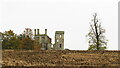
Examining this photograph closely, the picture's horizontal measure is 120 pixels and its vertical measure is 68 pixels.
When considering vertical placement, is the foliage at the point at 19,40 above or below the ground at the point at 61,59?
above

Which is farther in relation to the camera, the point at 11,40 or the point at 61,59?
the point at 11,40

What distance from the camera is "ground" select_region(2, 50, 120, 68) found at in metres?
10.3

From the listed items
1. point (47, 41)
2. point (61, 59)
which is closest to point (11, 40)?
point (47, 41)

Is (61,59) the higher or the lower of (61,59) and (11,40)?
the lower

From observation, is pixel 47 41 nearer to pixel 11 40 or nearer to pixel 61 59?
pixel 11 40

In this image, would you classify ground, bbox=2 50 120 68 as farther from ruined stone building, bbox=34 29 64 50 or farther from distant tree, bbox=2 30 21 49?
ruined stone building, bbox=34 29 64 50

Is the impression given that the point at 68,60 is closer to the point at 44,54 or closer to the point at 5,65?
the point at 44,54

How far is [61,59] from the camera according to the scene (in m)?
11.4

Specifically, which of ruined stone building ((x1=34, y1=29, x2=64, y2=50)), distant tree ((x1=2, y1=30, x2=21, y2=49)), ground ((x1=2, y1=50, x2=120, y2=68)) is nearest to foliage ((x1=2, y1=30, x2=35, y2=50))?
distant tree ((x1=2, y1=30, x2=21, y2=49))

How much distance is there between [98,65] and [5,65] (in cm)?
330

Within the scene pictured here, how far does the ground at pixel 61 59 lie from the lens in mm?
10312

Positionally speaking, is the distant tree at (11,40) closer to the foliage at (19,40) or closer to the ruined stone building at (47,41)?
the foliage at (19,40)

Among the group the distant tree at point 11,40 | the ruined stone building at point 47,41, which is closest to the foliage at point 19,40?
the distant tree at point 11,40

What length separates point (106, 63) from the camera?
1071cm
